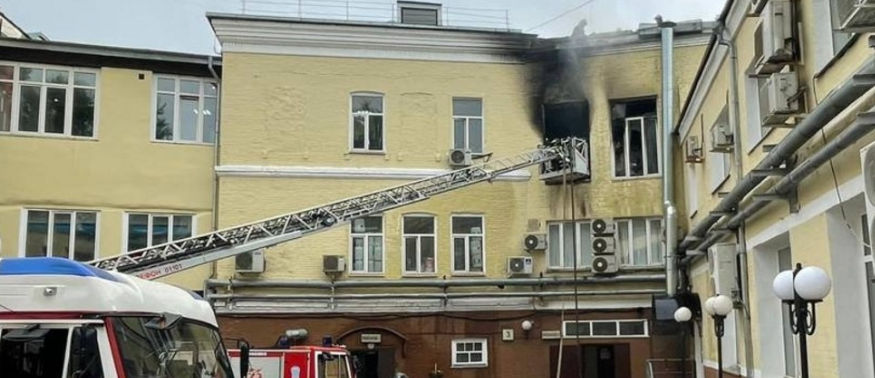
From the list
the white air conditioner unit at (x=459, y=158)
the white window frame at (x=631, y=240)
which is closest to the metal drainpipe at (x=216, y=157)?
the white air conditioner unit at (x=459, y=158)

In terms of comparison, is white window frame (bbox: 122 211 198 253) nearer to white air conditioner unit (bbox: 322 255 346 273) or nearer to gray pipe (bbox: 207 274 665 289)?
gray pipe (bbox: 207 274 665 289)

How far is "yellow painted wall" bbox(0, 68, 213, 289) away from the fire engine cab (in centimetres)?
1318

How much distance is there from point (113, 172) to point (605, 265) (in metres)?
11.6

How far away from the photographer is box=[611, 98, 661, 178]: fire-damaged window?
2038 cm

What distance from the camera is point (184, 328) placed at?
7.48 meters

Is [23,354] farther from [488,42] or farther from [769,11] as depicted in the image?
[488,42]

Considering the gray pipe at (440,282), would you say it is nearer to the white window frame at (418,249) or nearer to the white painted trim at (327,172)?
the white window frame at (418,249)

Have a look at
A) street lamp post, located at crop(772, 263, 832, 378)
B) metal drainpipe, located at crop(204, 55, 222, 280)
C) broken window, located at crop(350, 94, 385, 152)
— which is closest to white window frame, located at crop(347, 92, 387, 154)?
broken window, located at crop(350, 94, 385, 152)

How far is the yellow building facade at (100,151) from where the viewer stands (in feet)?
62.0

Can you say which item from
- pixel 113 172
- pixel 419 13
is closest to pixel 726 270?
pixel 419 13

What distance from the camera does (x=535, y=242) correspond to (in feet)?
65.8

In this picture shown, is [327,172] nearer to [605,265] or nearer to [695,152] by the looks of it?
[605,265]

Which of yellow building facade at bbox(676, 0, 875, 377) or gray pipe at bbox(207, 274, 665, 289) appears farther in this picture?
gray pipe at bbox(207, 274, 665, 289)

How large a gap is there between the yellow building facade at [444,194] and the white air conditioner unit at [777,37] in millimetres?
10981
